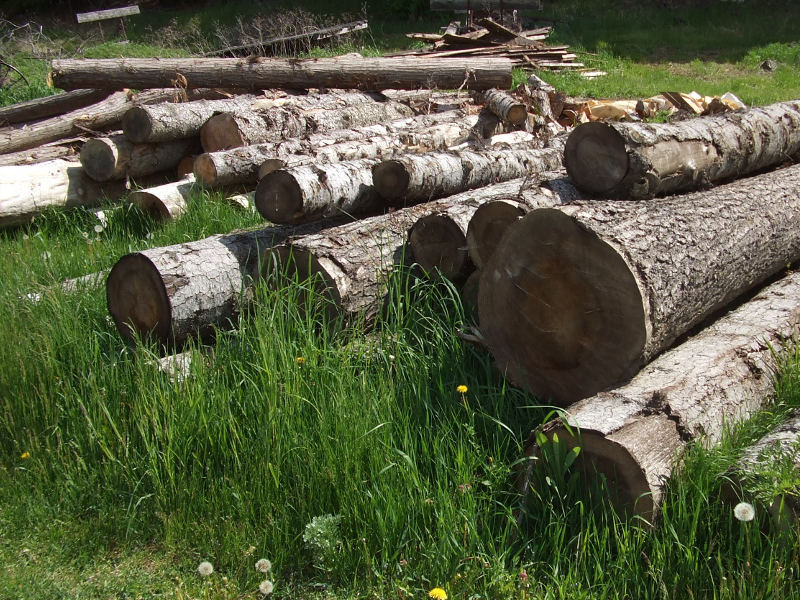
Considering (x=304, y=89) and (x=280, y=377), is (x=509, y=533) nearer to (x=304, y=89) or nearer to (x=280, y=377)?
(x=280, y=377)

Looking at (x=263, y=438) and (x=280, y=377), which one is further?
(x=280, y=377)

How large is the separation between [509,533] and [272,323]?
4.80ft

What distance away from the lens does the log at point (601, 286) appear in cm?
337

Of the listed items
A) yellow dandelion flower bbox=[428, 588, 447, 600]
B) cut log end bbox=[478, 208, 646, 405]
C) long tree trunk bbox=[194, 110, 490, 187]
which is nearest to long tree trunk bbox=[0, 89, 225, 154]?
long tree trunk bbox=[194, 110, 490, 187]

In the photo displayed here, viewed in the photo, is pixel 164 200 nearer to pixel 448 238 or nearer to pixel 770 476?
pixel 448 238

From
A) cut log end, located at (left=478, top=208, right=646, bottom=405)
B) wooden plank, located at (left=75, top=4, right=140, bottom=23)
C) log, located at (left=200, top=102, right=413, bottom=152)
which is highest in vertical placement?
wooden plank, located at (left=75, top=4, right=140, bottom=23)

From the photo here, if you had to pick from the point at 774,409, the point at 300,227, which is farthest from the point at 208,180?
the point at 774,409

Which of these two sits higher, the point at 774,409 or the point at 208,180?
the point at 208,180

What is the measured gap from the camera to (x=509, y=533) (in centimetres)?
307

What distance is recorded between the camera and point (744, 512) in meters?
2.65

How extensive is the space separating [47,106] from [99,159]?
8.69 feet

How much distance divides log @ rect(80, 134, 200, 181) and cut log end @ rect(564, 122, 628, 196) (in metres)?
4.52

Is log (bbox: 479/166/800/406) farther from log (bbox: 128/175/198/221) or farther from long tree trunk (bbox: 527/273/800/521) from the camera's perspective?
log (bbox: 128/175/198/221)

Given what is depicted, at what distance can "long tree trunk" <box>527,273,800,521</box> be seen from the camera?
9.61 feet
